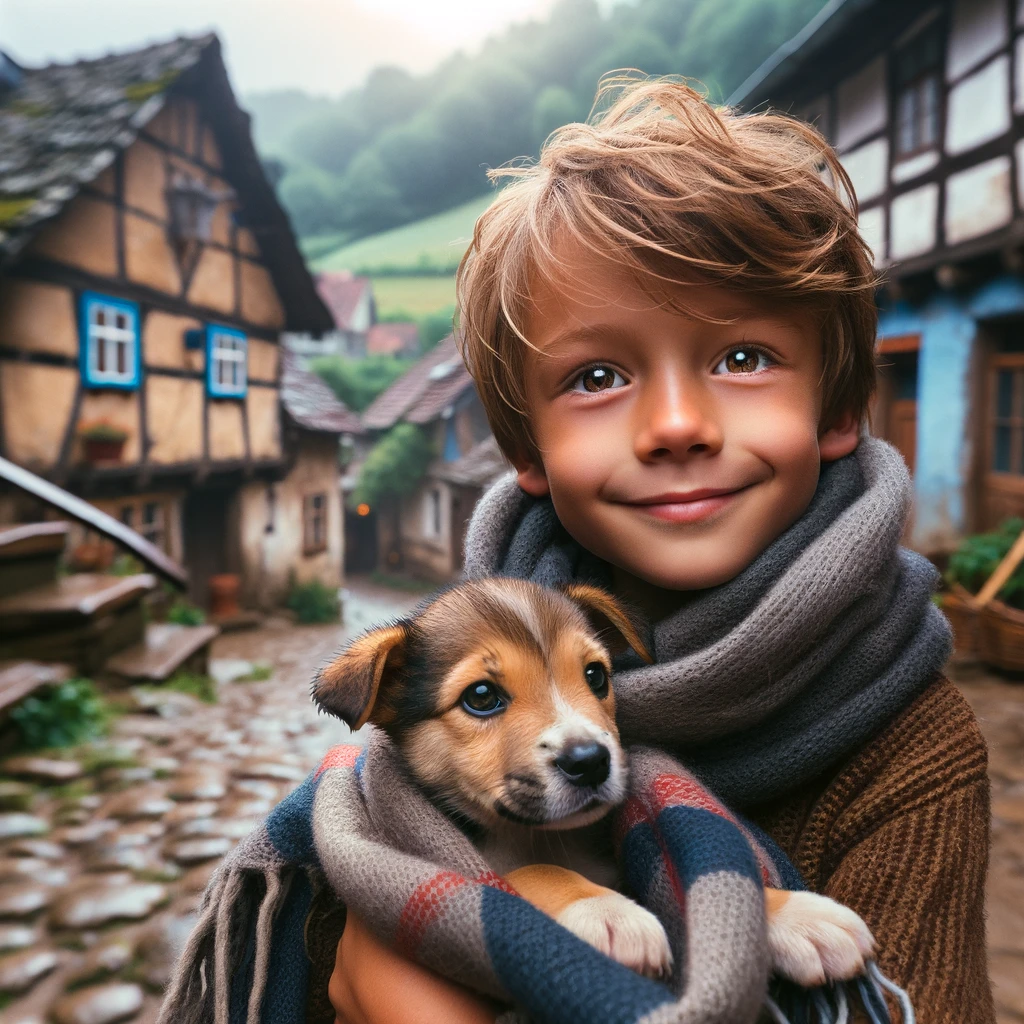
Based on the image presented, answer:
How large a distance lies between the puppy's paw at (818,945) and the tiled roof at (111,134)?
9.48 meters

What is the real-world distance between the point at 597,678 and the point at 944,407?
33.4 ft

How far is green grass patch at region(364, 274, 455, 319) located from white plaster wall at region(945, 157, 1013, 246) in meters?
30.9

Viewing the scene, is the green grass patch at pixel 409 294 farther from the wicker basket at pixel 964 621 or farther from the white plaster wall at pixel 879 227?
the wicker basket at pixel 964 621

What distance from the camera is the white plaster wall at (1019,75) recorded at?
8023 mm

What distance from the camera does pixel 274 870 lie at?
1.33 meters

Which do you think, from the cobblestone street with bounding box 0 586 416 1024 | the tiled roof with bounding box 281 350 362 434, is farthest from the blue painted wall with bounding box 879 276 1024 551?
the tiled roof with bounding box 281 350 362 434

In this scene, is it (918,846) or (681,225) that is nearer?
(918,846)

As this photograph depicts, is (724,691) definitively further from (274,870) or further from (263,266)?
(263,266)

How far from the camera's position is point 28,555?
269 inches

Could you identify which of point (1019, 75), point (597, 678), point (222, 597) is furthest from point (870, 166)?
point (222, 597)

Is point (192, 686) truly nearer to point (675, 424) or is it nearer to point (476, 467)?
point (675, 424)

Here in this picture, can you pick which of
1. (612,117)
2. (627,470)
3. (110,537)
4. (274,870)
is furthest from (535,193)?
(110,537)

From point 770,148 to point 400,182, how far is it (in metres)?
46.8

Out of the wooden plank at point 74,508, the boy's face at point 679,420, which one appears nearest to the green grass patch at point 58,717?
the wooden plank at point 74,508
